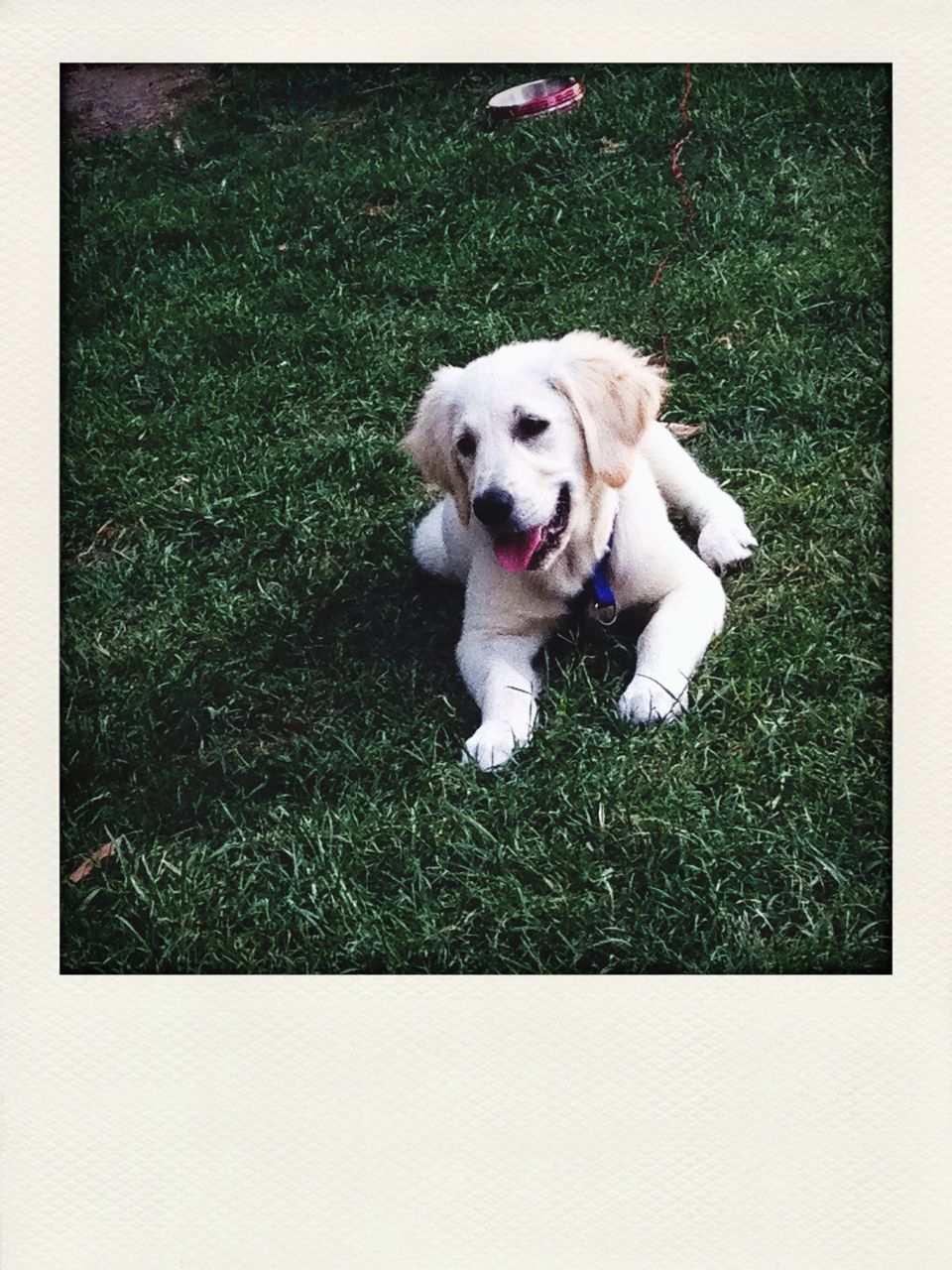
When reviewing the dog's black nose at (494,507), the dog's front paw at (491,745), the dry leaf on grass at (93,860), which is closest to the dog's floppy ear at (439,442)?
the dog's black nose at (494,507)

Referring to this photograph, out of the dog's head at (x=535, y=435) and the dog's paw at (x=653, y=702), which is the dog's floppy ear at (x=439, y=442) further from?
the dog's paw at (x=653, y=702)

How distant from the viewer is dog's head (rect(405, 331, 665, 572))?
2.77 m

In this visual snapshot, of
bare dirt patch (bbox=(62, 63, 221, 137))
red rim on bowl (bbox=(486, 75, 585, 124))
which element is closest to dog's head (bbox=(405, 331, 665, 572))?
red rim on bowl (bbox=(486, 75, 585, 124))

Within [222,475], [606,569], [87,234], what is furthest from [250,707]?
[87,234]

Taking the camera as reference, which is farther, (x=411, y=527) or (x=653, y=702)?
(x=411, y=527)

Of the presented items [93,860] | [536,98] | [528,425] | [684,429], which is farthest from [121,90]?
[93,860]

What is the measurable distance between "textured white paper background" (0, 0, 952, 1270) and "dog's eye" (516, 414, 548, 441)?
2.30 ft

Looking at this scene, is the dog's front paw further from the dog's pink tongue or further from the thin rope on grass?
the thin rope on grass

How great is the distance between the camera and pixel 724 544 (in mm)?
3049

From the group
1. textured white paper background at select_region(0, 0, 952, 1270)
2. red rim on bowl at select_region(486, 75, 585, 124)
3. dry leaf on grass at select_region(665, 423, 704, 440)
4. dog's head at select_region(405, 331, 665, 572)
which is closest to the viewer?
textured white paper background at select_region(0, 0, 952, 1270)

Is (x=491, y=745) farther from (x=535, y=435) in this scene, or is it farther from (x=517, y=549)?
(x=535, y=435)
